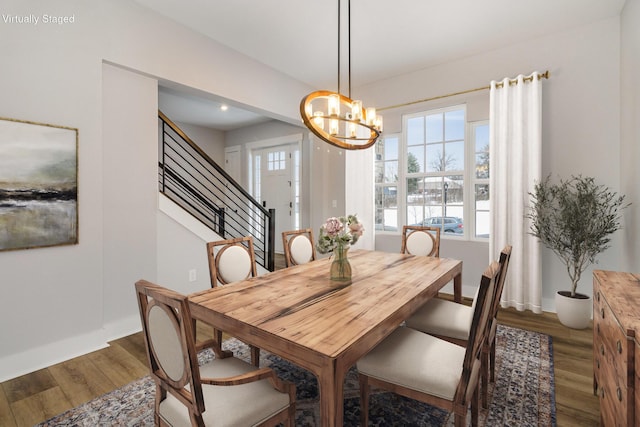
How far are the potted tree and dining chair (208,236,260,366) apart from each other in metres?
2.75

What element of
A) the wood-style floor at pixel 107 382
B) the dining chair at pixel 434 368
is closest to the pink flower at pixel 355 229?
the dining chair at pixel 434 368

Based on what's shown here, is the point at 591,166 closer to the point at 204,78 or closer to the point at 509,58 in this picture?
the point at 509,58

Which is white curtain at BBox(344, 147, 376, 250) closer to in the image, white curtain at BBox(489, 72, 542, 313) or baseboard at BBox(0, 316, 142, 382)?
white curtain at BBox(489, 72, 542, 313)

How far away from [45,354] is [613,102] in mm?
5267

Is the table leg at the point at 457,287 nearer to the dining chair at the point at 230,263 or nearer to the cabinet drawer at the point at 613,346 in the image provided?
the cabinet drawer at the point at 613,346

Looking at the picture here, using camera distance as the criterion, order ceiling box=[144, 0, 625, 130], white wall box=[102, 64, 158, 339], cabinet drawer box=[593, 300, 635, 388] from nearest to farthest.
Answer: cabinet drawer box=[593, 300, 635, 388]
white wall box=[102, 64, 158, 339]
ceiling box=[144, 0, 625, 130]

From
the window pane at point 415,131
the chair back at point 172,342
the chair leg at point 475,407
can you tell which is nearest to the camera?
the chair back at point 172,342

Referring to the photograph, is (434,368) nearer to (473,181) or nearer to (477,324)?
(477,324)

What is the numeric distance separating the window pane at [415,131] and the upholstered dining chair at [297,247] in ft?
7.42

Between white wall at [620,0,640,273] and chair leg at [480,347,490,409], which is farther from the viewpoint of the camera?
white wall at [620,0,640,273]

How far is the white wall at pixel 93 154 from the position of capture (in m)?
2.18

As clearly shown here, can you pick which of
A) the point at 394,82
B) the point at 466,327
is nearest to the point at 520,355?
the point at 466,327

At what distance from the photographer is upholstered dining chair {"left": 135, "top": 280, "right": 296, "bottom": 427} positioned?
1014 mm

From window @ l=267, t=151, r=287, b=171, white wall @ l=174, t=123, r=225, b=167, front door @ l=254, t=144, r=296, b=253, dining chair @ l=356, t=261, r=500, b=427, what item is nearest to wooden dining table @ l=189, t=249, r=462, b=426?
dining chair @ l=356, t=261, r=500, b=427
